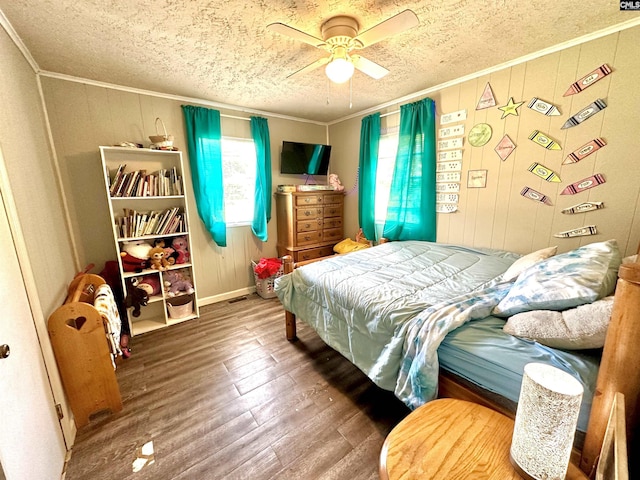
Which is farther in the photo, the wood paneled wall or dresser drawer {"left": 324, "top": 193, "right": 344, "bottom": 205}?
dresser drawer {"left": 324, "top": 193, "right": 344, "bottom": 205}

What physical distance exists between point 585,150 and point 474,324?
177 cm

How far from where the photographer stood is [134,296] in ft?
8.01

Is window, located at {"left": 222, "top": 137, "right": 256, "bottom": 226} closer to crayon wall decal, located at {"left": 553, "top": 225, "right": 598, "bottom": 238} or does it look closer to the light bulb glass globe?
the light bulb glass globe

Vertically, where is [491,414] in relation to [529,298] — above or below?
below

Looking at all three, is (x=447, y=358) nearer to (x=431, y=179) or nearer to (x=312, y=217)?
(x=431, y=179)

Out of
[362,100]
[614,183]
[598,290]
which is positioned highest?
[362,100]

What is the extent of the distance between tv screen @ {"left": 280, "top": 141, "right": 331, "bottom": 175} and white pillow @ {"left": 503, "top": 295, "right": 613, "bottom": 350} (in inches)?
120

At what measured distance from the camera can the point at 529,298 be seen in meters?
1.22

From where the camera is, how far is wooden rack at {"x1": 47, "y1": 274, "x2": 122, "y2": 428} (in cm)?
148

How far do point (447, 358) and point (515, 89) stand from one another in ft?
7.77

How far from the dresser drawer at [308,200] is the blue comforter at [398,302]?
1.21m

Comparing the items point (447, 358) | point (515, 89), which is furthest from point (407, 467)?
point (515, 89)

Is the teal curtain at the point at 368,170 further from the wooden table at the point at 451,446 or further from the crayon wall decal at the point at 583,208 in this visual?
the wooden table at the point at 451,446

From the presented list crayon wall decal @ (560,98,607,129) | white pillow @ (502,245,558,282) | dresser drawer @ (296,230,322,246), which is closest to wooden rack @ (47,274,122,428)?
→ dresser drawer @ (296,230,322,246)
